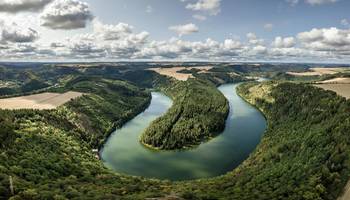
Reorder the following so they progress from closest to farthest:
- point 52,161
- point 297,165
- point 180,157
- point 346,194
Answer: point 346,194, point 52,161, point 297,165, point 180,157

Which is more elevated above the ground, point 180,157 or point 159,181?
point 159,181

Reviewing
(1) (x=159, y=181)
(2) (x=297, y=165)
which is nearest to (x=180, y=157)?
(1) (x=159, y=181)

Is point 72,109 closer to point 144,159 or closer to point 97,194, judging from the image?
point 144,159

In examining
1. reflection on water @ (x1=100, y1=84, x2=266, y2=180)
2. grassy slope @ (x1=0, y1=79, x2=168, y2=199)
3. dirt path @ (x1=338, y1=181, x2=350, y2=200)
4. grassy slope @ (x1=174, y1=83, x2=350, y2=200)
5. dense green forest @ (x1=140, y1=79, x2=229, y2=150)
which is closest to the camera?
→ grassy slope @ (x1=0, y1=79, x2=168, y2=199)

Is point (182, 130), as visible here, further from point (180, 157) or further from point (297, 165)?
point (297, 165)

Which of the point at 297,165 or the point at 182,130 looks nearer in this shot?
the point at 297,165

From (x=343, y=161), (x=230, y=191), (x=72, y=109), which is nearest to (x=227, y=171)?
(x=230, y=191)

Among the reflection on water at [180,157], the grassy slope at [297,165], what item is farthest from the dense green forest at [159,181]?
the reflection on water at [180,157]

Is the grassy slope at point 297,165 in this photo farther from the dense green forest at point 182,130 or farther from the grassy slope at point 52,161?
the dense green forest at point 182,130

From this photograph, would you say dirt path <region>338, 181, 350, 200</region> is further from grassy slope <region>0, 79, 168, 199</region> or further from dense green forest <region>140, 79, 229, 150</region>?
dense green forest <region>140, 79, 229, 150</region>

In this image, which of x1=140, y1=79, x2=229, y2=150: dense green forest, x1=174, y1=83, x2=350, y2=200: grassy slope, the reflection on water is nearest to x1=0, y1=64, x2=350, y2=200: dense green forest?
x1=174, y1=83, x2=350, y2=200: grassy slope

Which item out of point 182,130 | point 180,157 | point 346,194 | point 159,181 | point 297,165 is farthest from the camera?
point 182,130
